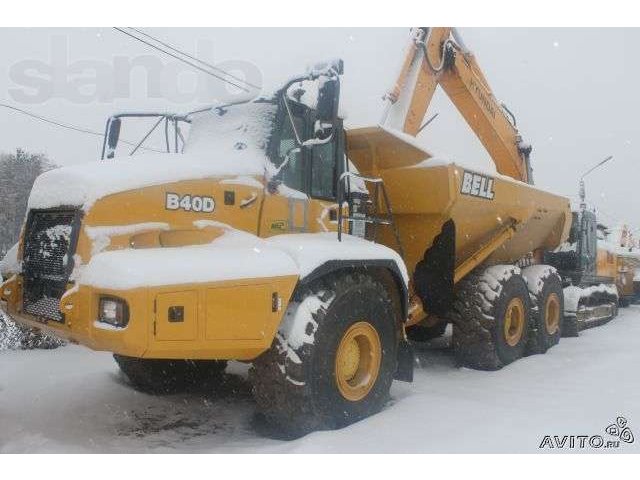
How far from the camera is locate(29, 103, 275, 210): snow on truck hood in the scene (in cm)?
349

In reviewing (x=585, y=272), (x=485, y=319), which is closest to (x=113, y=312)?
(x=485, y=319)

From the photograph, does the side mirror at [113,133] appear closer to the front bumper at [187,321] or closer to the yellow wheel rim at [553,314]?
the front bumper at [187,321]

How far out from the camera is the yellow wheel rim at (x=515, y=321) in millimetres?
6438

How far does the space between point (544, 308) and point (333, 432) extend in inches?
175

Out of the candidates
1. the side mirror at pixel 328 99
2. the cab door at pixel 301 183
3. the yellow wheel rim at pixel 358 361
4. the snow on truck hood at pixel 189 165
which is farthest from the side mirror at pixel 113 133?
the yellow wheel rim at pixel 358 361

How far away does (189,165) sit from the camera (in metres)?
3.86

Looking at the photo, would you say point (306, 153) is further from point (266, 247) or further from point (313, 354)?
point (313, 354)

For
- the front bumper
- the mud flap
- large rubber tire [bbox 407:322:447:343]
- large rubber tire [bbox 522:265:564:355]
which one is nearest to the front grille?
the front bumper

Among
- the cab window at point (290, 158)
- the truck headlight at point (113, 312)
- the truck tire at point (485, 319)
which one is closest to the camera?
the truck headlight at point (113, 312)

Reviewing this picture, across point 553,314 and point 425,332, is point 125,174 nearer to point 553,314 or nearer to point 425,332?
point 425,332

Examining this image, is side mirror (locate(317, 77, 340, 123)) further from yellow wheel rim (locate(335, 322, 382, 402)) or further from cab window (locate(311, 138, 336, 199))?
yellow wheel rim (locate(335, 322, 382, 402))

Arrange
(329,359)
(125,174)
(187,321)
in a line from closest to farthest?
(187,321) → (125,174) → (329,359)

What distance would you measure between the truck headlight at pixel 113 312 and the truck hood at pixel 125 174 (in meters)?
0.65

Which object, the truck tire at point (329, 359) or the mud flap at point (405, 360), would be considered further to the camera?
the mud flap at point (405, 360)
